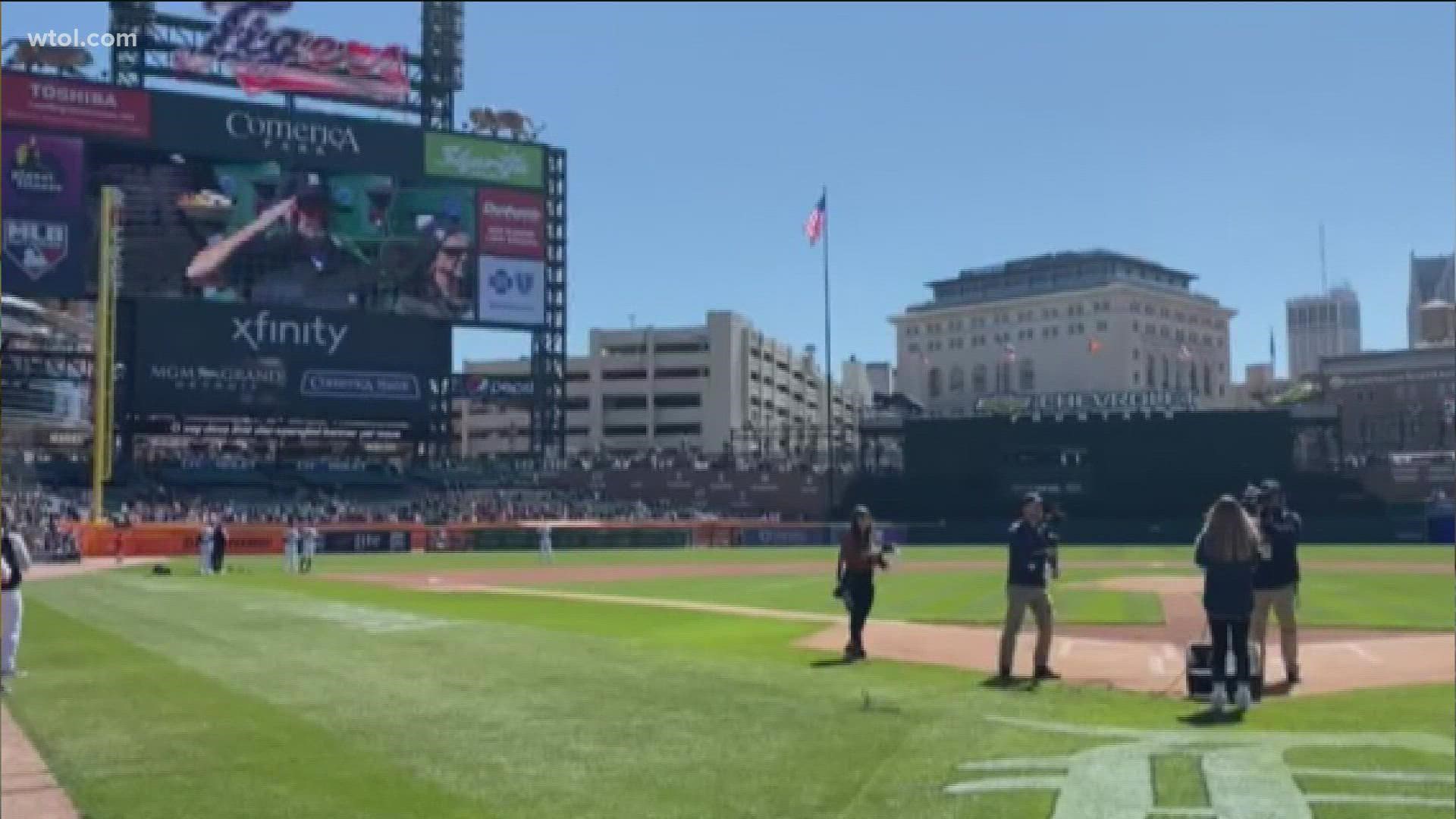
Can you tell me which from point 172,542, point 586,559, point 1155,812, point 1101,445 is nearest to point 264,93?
point 172,542

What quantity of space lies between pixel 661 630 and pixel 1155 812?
41.9 ft

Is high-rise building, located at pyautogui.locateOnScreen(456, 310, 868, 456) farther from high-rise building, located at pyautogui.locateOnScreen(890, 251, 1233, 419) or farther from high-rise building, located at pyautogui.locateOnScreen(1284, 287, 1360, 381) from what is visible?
high-rise building, located at pyautogui.locateOnScreen(1284, 287, 1360, 381)

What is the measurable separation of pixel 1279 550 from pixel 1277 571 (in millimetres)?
208

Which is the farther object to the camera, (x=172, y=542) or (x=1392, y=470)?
(x=1392, y=470)

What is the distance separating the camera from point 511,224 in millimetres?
79500

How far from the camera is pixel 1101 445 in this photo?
6050cm

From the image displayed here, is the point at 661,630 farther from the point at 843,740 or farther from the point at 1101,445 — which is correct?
the point at 1101,445

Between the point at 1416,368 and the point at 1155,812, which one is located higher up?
the point at 1416,368

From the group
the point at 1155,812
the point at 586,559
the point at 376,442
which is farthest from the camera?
the point at 376,442

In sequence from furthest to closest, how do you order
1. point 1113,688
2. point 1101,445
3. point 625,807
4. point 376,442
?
→ point 376,442 → point 1101,445 → point 1113,688 → point 625,807

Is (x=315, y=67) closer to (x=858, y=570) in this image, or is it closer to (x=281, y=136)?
(x=281, y=136)

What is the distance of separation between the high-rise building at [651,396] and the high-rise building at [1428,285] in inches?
2076

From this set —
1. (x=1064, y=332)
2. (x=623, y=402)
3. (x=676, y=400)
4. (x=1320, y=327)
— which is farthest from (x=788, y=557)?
(x=1320, y=327)

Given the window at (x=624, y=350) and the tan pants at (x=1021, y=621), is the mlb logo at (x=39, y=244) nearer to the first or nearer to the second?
the tan pants at (x=1021, y=621)
